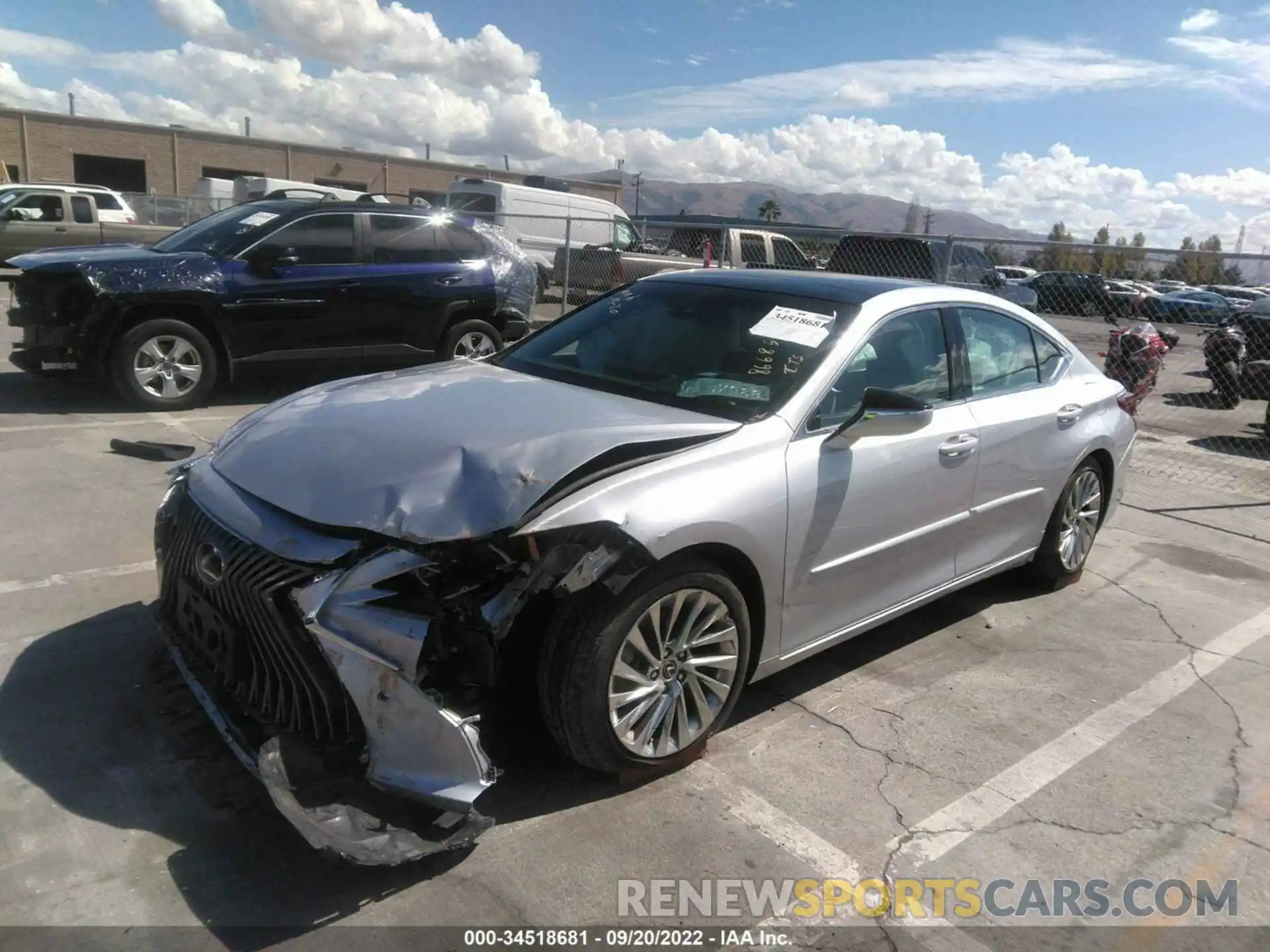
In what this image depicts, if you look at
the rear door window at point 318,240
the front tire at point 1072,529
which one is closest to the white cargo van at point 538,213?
the rear door window at point 318,240

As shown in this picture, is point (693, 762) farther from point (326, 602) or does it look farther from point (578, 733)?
point (326, 602)

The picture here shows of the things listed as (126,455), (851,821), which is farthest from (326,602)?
(126,455)

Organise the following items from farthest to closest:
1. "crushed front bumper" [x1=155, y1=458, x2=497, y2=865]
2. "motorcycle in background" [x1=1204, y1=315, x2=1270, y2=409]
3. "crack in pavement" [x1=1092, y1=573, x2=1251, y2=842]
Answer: "motorcycle in background" [x1=1204, y1=315, x2=1270, y2=409] → "crack in pavement" [x1=1092, y1=573, x2=1251, y2=842] → "crushed front bumper" [x1=155, y1=458, x2=497, y2=865]

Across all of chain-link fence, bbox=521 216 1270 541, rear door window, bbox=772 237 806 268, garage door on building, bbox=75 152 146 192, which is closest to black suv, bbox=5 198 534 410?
chain-link fence, bbox=521 216 1270 541

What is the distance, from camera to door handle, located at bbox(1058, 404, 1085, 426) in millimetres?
4902

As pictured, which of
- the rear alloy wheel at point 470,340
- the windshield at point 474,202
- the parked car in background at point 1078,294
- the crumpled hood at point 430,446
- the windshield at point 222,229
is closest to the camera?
the crumpled hood at point 430,446

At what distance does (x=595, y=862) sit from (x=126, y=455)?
509 cm

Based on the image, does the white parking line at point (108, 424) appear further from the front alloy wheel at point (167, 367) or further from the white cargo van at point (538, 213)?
the white cargo van at point (538, 213)

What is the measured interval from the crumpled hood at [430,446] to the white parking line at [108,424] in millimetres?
4230

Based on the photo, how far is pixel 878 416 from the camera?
3600 millimetres

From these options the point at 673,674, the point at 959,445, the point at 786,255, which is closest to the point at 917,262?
the point at 786,255

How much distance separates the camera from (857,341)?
3.89 metres

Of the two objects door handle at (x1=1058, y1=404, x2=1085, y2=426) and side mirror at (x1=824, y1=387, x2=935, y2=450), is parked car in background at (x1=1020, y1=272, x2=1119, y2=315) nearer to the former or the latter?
door handle at (x1=1058, y1=404, x2=1085, y2=426)

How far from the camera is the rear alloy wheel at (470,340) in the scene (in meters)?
9.23
